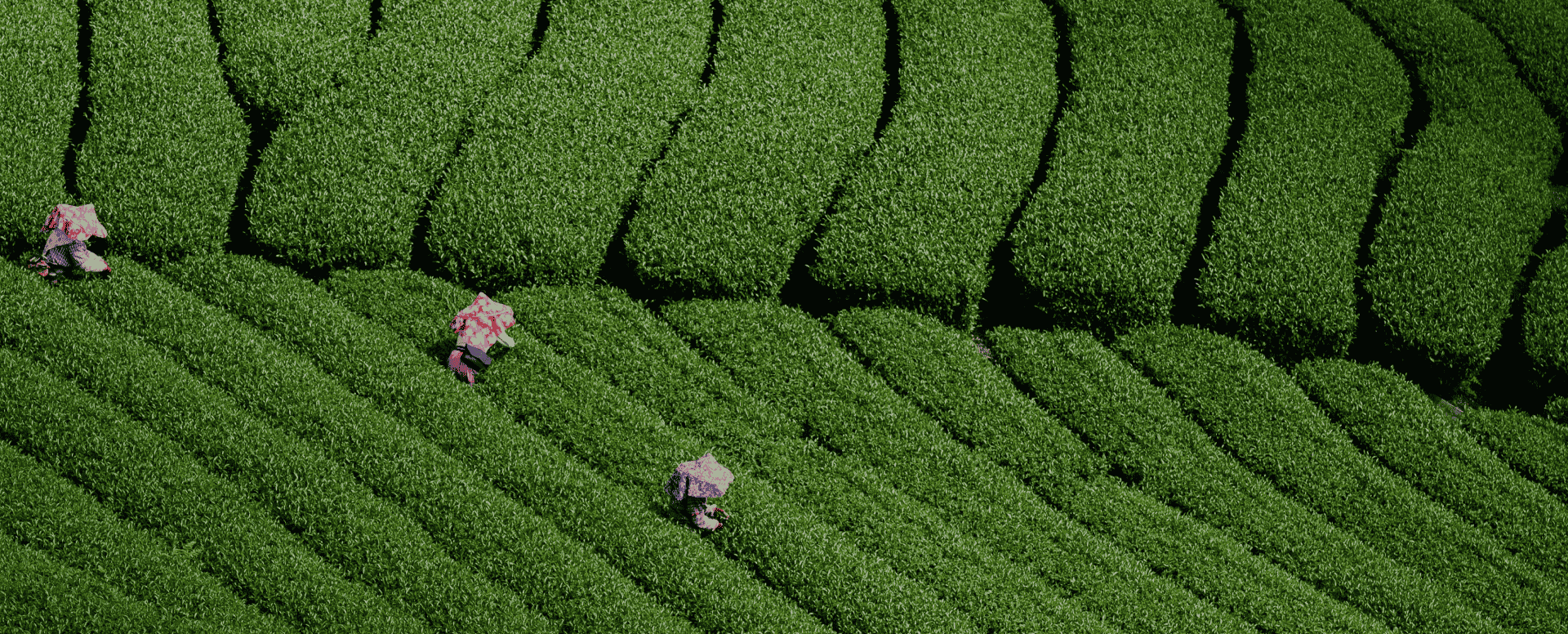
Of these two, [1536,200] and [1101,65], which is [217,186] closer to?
[1101,65]

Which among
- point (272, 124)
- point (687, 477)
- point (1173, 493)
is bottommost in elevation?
point (687, 477)

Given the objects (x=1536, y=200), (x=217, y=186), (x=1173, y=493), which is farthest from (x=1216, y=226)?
(x=217, y=186)

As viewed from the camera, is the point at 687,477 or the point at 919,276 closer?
the point at 687,477

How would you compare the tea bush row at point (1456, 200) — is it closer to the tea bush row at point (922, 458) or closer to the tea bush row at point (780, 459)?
the tea bush row at point (922, 458)

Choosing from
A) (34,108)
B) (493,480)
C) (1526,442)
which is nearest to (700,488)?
(493,480)

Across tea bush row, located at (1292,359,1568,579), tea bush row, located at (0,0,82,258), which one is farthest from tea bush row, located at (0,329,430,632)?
tea bush row, located at (1292,359,1568,579)

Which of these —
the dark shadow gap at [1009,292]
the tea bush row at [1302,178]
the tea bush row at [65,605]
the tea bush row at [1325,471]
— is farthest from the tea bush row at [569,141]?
the tea bush row at [1302,178]
